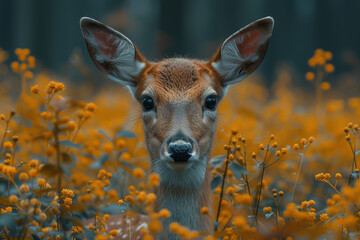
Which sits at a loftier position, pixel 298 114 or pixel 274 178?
pixel 298 114

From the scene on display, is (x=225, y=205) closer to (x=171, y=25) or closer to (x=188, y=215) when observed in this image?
(x=188, y=215)

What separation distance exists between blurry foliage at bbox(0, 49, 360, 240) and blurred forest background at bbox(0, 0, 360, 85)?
344 cm

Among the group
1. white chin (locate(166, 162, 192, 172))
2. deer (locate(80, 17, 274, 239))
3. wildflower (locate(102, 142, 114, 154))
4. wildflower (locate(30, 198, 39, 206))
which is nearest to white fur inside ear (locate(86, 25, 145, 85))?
deer (locate(80, 17, 274, 239))

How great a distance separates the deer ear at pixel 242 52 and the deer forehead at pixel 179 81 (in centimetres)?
13

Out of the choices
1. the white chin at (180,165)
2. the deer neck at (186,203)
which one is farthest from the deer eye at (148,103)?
the white chin at (180,165)

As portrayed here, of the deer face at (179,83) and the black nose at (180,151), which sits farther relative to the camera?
the deer face at (179,83)

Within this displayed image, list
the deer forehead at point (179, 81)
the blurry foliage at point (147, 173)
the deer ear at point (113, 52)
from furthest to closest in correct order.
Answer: the deer ear at point (113, 52), the deer forehead at point (179, 81), the blurry foliage at point (147, 173)

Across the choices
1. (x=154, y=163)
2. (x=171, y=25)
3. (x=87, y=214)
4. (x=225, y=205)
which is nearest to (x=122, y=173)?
(x=87, y=214)

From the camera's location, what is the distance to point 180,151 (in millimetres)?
3154

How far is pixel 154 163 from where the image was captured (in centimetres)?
385

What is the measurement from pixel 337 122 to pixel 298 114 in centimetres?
62

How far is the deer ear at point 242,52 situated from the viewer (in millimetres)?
4031

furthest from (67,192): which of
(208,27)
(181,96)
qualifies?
(208,27)

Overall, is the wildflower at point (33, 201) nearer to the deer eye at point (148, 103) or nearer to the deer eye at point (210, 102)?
the deer eye at point (148, 103)
